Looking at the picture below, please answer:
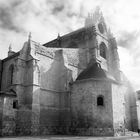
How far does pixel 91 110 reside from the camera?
21500 mm

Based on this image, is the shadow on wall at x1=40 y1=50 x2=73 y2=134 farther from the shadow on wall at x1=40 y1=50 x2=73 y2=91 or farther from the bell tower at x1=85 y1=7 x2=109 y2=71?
the bell tower at x1=85 y1=7 x2=109 y2=71

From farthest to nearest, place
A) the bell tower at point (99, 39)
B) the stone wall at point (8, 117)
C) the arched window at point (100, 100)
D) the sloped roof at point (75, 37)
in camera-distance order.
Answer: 1. the sloped roof at point (75, 37)
2. the bell tower at point (99, 39)
3. the arched window at point (100, 100)
4. the stone wall at point (8, 117)

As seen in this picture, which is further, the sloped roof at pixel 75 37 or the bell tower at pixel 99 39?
the sloped roof at pixel 75 37

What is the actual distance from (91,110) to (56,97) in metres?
4.86

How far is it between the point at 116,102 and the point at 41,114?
8.55 m

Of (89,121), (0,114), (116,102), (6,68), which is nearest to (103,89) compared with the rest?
(116,102)

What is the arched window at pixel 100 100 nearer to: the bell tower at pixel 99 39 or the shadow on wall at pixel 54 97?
the shadow on wall at pixel 54 97

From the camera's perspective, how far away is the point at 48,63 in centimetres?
2450

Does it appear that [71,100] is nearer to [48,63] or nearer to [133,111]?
[48,63]

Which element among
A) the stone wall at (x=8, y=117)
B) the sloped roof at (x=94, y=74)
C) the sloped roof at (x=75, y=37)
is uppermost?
the sloped roof at (x=75, y=37)

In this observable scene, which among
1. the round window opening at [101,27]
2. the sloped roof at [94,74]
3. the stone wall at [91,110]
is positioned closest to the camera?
the stone wall at [91,110]

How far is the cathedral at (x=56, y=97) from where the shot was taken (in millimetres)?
20391

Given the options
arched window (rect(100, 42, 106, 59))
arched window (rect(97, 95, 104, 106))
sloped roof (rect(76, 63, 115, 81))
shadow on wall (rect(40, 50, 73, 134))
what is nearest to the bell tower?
arched window (rect(100, 42, 106, 59))

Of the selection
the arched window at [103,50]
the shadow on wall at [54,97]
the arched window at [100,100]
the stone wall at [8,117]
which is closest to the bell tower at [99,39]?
the arched window at [103,50]
